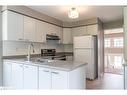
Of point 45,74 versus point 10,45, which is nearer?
point 45,74

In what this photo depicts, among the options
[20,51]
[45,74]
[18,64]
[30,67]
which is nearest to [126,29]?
[45,74]

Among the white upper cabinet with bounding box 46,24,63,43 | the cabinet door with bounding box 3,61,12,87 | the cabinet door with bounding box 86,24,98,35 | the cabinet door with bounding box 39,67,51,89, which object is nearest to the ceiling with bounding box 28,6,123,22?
the cabinet door with bounding box 86,24,98,35

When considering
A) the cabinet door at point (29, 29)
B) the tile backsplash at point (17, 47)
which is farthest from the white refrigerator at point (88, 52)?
the cabinet door at point (29, 29)

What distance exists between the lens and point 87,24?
4.53 metres

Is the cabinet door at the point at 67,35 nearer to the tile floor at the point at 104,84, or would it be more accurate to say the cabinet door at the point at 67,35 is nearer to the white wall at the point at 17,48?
the white wall at the point at 17,48

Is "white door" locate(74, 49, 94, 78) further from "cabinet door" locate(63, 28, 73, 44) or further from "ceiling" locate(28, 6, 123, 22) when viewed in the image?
"ceiling" locate(28, 6, 123, 22)

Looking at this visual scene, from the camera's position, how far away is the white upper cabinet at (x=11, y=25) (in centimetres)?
287

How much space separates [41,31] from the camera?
3.85 m

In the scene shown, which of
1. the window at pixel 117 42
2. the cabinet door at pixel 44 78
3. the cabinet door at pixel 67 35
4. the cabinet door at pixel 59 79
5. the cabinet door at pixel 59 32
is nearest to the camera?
the cabinet door at pixel 59 79

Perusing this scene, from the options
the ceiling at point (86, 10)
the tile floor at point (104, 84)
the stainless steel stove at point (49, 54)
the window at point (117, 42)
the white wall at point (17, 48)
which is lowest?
the tile floor at point (104, 84)

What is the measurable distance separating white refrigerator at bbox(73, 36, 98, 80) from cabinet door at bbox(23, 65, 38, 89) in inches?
90.2

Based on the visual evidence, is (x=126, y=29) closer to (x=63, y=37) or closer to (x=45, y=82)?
(x=45, y=82)

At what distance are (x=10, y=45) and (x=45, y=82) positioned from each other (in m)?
1.73

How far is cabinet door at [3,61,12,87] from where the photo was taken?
9.13ft
